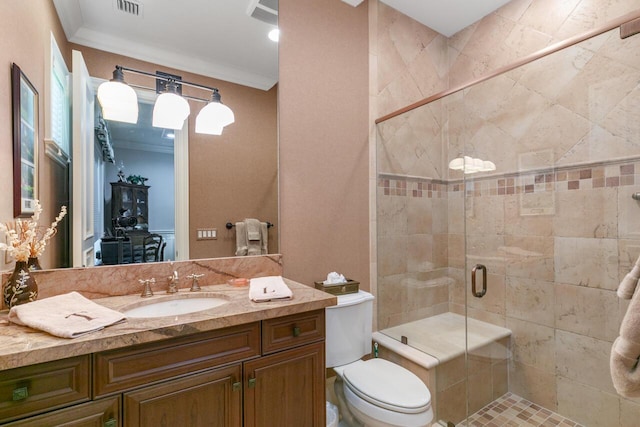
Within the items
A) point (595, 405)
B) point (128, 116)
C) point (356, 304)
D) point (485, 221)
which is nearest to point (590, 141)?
point (485, 221)

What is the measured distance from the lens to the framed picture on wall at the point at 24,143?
1.17m

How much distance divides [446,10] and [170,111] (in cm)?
225

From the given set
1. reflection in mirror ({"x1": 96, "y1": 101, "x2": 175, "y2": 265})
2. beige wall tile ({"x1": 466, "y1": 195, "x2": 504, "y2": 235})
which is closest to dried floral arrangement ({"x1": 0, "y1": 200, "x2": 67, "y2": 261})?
reflection in mirror ({"x1": 96, "y1": 101, "x2": 175, "y2": 265})

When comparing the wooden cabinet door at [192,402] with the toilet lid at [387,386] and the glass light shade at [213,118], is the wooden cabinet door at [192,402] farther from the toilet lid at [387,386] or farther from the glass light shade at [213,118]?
the glass light shade at [213,118]

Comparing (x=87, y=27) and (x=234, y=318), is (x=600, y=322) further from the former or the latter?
(x=87, y=27)

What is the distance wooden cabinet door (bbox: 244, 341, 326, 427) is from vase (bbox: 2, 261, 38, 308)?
86 centimetres

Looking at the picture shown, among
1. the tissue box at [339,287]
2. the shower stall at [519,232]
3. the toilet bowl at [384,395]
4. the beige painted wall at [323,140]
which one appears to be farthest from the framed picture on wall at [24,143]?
the shower stall at [519,232]

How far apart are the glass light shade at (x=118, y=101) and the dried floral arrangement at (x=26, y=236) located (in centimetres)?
51

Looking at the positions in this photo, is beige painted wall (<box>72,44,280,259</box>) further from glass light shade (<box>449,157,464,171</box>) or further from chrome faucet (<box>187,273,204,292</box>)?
glass light shade (<box>449,157,464,171</box>)

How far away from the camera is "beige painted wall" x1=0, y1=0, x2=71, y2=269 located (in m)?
1.12

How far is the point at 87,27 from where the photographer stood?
1396 mm

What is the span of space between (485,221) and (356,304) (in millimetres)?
1260

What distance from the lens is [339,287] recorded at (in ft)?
6.41

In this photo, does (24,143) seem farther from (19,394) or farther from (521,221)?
(521,221)
